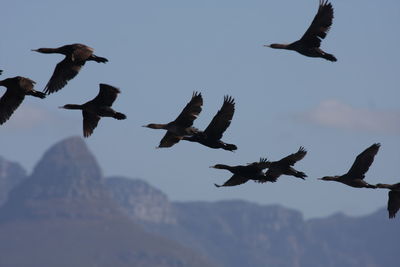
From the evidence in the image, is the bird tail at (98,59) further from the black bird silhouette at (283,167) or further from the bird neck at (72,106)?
the black bird silhouette at (283,167)

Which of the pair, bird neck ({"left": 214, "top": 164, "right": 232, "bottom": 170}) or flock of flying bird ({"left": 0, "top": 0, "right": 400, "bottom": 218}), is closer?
flock of flying bird ({"left": 0, "top": 0, "right": 400, "bottom": 218})

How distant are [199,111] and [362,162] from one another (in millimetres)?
8867

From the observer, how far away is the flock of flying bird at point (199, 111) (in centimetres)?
5507

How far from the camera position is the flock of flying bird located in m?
55.1

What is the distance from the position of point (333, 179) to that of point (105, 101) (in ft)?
42.7

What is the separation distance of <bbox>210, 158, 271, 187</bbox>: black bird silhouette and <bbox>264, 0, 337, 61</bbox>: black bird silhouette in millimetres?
6046

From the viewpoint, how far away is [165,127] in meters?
58.8

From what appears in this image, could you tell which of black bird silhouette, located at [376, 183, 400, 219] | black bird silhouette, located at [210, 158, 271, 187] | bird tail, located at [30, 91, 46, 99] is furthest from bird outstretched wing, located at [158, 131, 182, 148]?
black bird silhouette, located at [376, 183, 400, 219]

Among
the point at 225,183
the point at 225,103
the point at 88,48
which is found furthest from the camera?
the point at 225,183

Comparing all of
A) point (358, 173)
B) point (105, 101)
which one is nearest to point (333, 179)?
point (358, 173)

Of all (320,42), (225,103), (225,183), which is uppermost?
(320,42)

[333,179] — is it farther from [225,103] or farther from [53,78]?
[53,78]

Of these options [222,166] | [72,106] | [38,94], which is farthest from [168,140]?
[38,94]

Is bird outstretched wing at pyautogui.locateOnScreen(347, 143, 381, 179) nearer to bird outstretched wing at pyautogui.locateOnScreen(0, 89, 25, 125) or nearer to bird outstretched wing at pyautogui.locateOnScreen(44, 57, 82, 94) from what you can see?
bird outstretched wing at pyautogui.locateOnScreen(44, 57, 82, 94)
